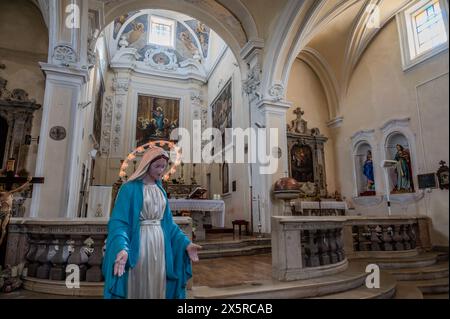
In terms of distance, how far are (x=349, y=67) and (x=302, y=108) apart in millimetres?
2138

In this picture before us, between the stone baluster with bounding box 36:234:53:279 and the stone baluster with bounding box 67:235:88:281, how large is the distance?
0.32 meters

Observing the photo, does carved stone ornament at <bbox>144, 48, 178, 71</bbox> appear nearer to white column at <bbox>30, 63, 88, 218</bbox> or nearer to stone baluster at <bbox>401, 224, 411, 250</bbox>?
white column at <bbox>30, 63, 88, 218</bbox>

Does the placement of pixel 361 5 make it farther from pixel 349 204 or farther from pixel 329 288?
pixel 329 288

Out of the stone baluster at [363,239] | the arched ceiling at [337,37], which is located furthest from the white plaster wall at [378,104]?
the stone baluster at [363,239]

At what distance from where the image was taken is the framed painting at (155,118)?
15086 millimetres

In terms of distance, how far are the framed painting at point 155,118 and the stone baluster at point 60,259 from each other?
12.0 meters

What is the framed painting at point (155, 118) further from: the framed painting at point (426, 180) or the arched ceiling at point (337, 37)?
the framed painting at point (426, 180)

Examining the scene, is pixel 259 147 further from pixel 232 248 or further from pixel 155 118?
pixel 155 118

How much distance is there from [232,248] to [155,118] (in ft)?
34.6

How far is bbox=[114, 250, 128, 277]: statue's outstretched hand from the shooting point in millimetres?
1674

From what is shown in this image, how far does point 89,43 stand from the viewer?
294 inches

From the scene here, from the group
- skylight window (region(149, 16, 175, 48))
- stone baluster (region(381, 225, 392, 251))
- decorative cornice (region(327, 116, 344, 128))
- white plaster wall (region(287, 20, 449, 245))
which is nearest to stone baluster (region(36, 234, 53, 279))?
stone baluster (region(381, 225, 392, 251))
